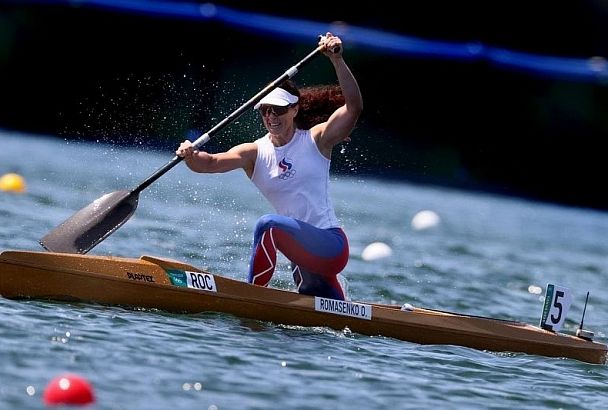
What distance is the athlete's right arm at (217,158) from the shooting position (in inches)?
308

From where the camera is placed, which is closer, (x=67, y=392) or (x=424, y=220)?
(x=67, y=392)

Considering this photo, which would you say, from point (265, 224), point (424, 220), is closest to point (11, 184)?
point (424, 220)

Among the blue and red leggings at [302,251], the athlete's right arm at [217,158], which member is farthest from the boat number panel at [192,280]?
the athlete's right arm at [217,158]

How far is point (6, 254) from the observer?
756 centimetres

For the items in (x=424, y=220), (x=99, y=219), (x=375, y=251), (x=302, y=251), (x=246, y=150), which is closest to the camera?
(x=302, y=251)

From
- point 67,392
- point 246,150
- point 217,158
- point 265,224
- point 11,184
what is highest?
point 246,150

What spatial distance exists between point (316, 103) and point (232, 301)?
1461 mm

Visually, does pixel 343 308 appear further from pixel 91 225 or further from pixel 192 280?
pixel 91 225

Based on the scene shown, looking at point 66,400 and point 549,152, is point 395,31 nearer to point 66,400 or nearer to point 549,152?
point 549,152

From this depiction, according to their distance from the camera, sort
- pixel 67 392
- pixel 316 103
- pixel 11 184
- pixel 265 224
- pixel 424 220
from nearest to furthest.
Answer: pixel 67 392 < pixel 265 224 < pixel 316 103 < pixel 11 184 < pixel 424 220

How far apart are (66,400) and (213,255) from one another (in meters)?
6.60

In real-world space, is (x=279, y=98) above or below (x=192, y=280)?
above

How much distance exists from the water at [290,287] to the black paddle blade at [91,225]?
0.65m

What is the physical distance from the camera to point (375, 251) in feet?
46.8
